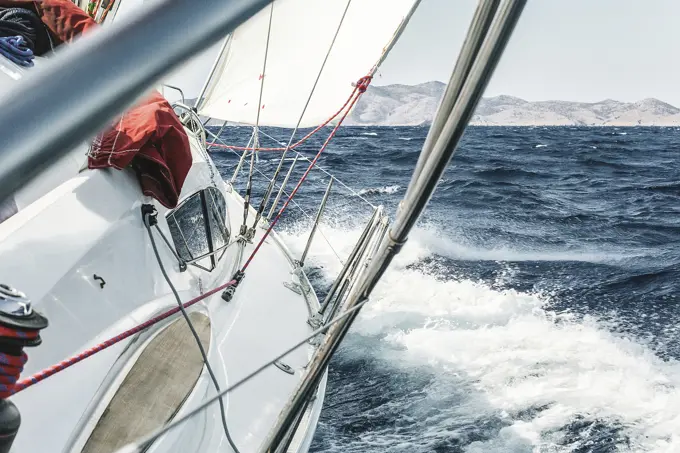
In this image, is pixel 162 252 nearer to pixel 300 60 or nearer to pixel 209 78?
pixel 300 60

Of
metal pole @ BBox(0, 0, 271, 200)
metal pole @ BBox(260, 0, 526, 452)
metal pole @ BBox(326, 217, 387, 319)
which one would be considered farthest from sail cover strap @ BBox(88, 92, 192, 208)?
metal pole @ BBox(0, 0, 271, 200)

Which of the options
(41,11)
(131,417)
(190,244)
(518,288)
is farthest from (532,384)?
(41,11)

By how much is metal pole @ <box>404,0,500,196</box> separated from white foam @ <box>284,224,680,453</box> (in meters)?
3.23

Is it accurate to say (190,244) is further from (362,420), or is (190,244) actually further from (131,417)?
(362,420)

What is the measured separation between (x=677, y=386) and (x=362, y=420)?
8.90ft

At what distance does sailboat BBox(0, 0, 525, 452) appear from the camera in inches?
15.6

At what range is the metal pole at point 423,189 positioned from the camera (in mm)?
836

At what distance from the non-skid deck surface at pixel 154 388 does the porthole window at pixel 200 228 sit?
1.77 feet

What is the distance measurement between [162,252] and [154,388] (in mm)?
741

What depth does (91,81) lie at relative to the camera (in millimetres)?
379

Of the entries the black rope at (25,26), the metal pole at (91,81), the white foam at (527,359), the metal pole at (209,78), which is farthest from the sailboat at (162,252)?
the white foam at (527,359)

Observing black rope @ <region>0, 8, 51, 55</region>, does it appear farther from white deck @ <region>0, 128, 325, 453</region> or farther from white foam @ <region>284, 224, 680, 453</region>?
white foam @ <region>284, 224, 680, 453</region>

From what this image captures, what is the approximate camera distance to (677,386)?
4387 mm

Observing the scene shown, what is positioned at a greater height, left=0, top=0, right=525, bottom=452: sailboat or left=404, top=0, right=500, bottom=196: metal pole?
left=404, top=0, right=500, bottom=196: metal pole
